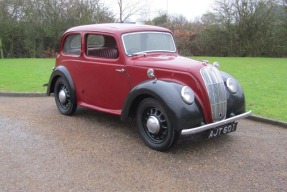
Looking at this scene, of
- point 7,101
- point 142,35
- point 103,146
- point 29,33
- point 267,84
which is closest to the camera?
point 103,146

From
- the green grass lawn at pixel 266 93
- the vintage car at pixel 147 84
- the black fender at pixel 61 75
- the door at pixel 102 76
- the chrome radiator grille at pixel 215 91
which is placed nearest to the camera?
the vintage car at pixel 147 84

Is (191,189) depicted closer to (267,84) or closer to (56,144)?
(56,144)

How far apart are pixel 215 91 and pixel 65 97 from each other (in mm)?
3203

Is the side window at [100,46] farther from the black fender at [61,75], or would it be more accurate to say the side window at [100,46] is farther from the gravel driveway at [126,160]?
the gravel driveway at [126,160]

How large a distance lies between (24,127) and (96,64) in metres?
1.75

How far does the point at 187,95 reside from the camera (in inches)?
182

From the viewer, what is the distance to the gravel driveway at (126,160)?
3863mm

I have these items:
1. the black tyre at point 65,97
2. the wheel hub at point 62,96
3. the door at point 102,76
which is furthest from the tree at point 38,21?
the door at point 102,76

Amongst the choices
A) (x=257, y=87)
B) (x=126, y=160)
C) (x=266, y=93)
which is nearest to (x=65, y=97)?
(x=126, y=160)

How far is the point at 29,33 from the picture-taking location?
22.4 m

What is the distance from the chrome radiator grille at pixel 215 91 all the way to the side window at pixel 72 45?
2728mm

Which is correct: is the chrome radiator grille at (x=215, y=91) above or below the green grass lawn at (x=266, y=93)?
above

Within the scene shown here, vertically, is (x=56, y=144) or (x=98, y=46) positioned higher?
(x=98, y=46)

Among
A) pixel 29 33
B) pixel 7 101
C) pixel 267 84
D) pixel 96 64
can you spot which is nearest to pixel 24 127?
pixel 96 64
